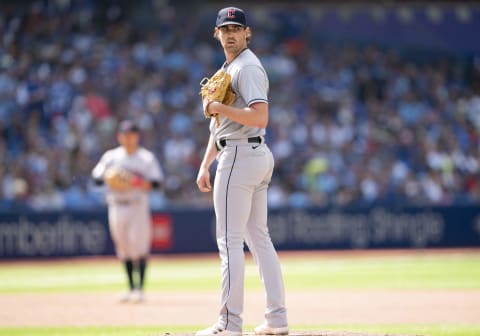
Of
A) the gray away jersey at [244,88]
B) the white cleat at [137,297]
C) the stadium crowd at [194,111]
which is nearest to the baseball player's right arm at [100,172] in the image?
the white cleat at [137,297]

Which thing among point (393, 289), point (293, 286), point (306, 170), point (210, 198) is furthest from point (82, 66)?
point (393, 289)

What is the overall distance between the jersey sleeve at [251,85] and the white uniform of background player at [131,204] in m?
5.81

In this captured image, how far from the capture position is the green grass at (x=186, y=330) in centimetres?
805

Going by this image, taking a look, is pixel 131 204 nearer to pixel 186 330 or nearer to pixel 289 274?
pixel 186 330

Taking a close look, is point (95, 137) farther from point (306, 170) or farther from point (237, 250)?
point (237, 250)

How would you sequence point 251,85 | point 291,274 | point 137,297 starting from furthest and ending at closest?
1. point 291,274
2. point 137,297
3. point 251,85

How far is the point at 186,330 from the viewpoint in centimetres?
829

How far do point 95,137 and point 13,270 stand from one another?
4.10 meters

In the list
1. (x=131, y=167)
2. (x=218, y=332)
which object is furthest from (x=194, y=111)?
(x=218, y=332)

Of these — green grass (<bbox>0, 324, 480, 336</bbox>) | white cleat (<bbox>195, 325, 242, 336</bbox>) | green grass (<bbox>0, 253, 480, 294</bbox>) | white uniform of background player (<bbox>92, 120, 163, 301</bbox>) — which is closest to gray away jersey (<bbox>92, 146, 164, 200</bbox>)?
white uniform of background player (<bbox>92, 120, 163, 301</bbox>)

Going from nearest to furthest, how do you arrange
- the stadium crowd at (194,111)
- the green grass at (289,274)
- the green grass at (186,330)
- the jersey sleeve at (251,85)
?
the jersey sleeve at (251,85), the green grass at (186,330), the green grass at (289,274), the stadium crowd at (194,111)

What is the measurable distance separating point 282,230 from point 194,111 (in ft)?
12.5

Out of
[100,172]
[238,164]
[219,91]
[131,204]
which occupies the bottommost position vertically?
[131,204]

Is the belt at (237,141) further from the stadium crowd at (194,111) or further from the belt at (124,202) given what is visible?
the stadium crowd at (194,111)
